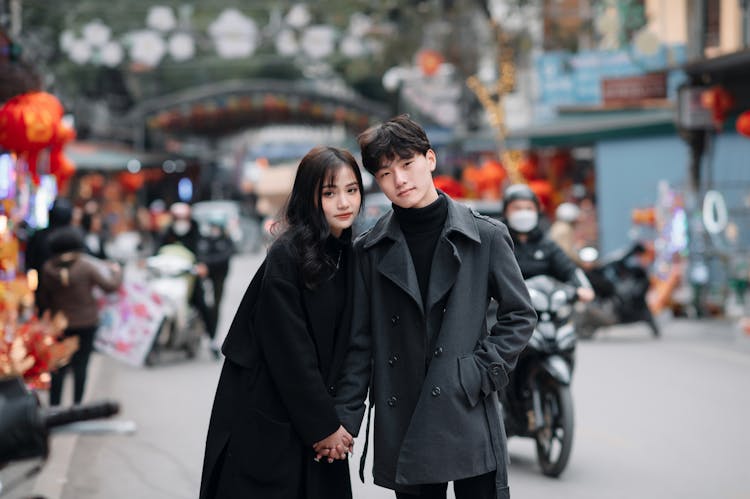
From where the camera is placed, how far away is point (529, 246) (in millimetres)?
8031

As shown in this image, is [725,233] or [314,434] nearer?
[314,434]

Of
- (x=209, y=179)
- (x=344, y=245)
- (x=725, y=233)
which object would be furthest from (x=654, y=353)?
(x=209, y=179)

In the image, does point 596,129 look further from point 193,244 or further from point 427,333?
point 427,333

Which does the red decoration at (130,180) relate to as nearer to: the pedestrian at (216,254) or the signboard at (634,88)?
the signboard at (634,88)

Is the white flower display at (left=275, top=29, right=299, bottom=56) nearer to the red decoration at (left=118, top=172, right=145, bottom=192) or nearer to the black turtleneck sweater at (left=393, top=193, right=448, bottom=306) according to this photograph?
the black turtleneck sweater at (left=393, top=193, right=448, bottom=306)

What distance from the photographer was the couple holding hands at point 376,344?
13.9 ft

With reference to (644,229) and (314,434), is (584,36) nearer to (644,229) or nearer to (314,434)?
(644,229)

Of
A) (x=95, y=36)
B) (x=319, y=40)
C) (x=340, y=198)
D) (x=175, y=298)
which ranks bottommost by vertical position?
(x=175, y=298)

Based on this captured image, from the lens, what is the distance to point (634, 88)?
66.7ft

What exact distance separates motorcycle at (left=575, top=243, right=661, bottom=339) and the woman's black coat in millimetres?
12030

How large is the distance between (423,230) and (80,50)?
70.9 feet

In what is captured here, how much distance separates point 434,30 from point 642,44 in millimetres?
12919

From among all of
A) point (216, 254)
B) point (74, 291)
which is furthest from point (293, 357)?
point (216, 254)

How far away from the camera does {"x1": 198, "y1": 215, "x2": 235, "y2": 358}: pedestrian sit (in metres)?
15.3
